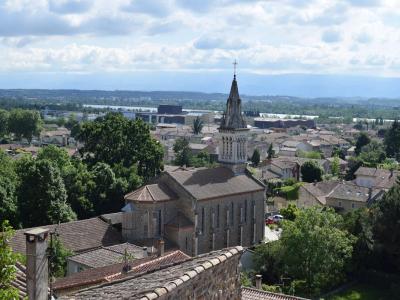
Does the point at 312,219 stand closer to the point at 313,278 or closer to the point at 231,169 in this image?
the point at 313,278

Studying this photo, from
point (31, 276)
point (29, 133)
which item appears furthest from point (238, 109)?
point (29, 133)

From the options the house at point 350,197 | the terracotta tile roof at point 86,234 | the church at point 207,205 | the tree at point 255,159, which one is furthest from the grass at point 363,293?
the tree at point 255,159

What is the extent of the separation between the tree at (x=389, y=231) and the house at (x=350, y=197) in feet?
A: 51.7

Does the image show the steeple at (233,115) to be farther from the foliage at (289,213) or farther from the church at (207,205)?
the foliage at (289,213)

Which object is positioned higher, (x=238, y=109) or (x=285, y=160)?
(x=238, y=109)

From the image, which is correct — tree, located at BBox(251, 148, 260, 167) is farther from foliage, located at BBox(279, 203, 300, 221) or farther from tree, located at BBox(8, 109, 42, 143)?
tree, located at BBox(8, 109, 42, 143)

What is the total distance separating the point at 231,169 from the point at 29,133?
70264mm

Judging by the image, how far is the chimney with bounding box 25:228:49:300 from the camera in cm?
1108

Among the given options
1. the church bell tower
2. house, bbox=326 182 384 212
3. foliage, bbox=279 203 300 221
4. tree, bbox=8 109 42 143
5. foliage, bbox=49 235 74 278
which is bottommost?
foliage, bbox=279 203 300 221

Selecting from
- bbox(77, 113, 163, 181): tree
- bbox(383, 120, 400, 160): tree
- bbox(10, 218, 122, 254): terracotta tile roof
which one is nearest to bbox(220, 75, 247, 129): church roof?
bbox(77, 113, 163, 181): tree

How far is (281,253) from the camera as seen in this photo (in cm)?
3127

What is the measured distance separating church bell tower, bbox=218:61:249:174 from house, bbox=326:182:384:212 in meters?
13.4

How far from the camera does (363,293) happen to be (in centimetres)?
3266

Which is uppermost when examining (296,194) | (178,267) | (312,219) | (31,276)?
(178,267)
